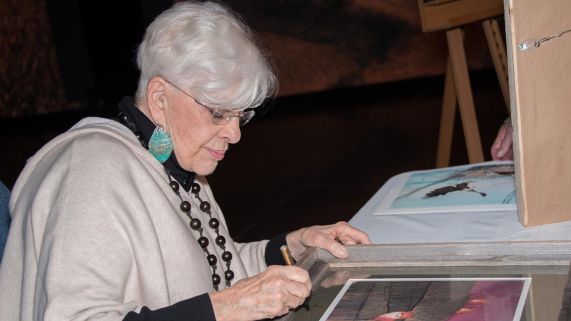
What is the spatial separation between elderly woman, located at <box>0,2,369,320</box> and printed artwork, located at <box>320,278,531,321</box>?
0.11 m

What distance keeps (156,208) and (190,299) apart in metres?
0.27

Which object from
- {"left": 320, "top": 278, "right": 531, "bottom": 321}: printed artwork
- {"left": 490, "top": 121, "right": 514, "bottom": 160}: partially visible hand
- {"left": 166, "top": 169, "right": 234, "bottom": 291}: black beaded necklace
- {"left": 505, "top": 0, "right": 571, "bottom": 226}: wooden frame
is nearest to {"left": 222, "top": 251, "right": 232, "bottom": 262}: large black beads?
{"left": 166, "top": 169, "right": 234, "bottom": 291}: black beaded necklace

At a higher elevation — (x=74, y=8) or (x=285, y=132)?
(x=74, y=8)

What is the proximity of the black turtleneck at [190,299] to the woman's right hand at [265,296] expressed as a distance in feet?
0.09

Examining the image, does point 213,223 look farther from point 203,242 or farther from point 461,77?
point 461,77

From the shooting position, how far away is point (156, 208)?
1.61 metres

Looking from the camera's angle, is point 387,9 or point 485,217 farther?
point 387,9

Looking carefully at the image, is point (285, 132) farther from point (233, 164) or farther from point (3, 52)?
point (3, 52)

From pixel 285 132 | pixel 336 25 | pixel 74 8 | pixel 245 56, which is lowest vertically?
pixel 285 132

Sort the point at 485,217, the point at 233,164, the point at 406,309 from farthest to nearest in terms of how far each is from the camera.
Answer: the point at 233,164
the point at 485,217
the point at 406,309

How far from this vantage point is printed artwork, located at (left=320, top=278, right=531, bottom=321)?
1.20m

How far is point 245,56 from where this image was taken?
64.3 inches

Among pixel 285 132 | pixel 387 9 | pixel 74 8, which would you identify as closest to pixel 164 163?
pixel 285 132

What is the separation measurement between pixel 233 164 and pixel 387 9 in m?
3.14
